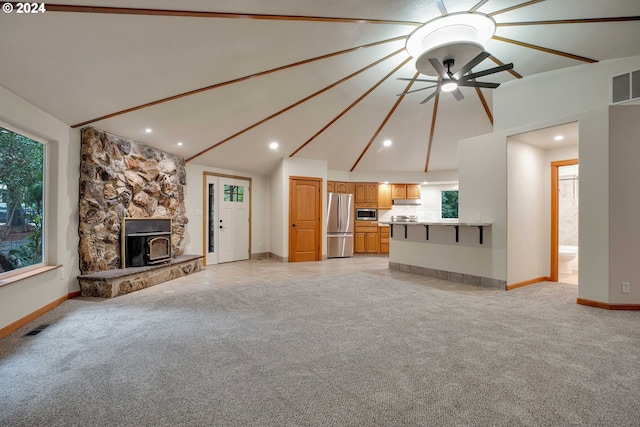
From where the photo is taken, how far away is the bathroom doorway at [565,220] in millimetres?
5023

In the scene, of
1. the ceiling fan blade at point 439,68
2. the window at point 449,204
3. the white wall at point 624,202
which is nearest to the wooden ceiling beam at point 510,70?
the ceiling fan blade at point 439,68

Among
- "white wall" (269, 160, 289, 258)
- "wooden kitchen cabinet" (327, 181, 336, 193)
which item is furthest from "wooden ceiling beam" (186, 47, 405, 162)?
"wooden kitchen cabinet" (327, 181, 336, 193)

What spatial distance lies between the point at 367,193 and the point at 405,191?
118cm

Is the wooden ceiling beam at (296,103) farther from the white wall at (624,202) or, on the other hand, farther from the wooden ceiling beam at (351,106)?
the white wall at (624,202)

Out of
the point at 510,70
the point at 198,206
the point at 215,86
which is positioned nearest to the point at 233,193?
the point at 198,206

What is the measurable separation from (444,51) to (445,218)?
678 centimetres

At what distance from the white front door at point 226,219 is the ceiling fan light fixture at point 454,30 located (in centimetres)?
535

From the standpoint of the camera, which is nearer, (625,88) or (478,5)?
(478,5)

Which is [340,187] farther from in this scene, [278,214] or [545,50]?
[545,50]

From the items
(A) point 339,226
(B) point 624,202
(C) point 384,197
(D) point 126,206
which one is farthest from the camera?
(C) point 384,197

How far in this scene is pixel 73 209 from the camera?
411 cm

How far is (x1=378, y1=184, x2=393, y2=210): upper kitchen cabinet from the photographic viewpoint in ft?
29.3

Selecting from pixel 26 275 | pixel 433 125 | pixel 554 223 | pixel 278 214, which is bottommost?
pixel 26 275

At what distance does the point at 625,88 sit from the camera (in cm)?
362
